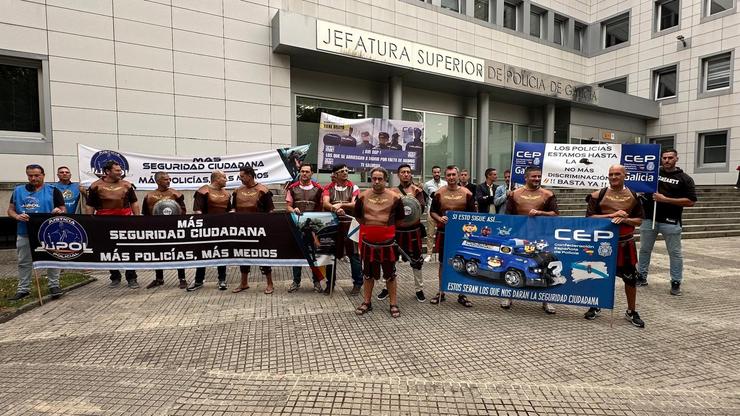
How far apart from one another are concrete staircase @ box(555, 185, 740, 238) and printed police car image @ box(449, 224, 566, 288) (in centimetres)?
882

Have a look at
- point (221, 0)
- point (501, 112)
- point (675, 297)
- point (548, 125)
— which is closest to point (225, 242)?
point (675, 297)

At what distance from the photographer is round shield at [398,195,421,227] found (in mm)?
5254

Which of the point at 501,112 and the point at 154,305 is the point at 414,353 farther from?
the point at 501,112

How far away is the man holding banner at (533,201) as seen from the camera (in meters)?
4.92

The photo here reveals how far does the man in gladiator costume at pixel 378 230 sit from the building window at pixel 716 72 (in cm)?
2128

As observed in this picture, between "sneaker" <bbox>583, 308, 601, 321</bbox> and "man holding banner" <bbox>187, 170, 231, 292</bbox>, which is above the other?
"man holding banner" <bbox>187, 170, 231, 292</bbox>

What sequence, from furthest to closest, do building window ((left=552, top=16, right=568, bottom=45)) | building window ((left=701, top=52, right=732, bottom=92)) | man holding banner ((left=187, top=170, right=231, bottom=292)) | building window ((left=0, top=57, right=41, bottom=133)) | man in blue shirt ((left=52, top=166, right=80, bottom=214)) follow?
building window ((left=552, top=16, right=568, bottom=45))
building window ((left=701, top=52, right=732, bottom=92))
building window ((left=0, top=57, right=41, bottom=133))
man in blue shirt ((left=52, top=166, right=80, bottom=214))
man holding banner ((left=187, top=170, right=231, bottom=292))

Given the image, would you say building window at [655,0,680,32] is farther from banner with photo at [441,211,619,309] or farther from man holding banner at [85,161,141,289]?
man holding banner at [85,161,141,289]

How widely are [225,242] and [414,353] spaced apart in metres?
3.42

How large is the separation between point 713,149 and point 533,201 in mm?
20001

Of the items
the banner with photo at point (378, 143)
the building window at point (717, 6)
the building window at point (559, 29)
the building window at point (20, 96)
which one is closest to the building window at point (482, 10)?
the building window at point (559, 29)

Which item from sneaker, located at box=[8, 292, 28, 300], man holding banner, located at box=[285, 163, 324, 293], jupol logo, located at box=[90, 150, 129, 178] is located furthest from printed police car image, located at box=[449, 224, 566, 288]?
jupol logo, located at box=[90, 150, 129, 178]

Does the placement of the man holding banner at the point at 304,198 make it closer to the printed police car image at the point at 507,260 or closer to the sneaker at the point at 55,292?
the printed police car image at the point at 507,260

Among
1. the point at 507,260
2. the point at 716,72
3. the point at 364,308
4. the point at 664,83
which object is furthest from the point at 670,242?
the point at 664,83
